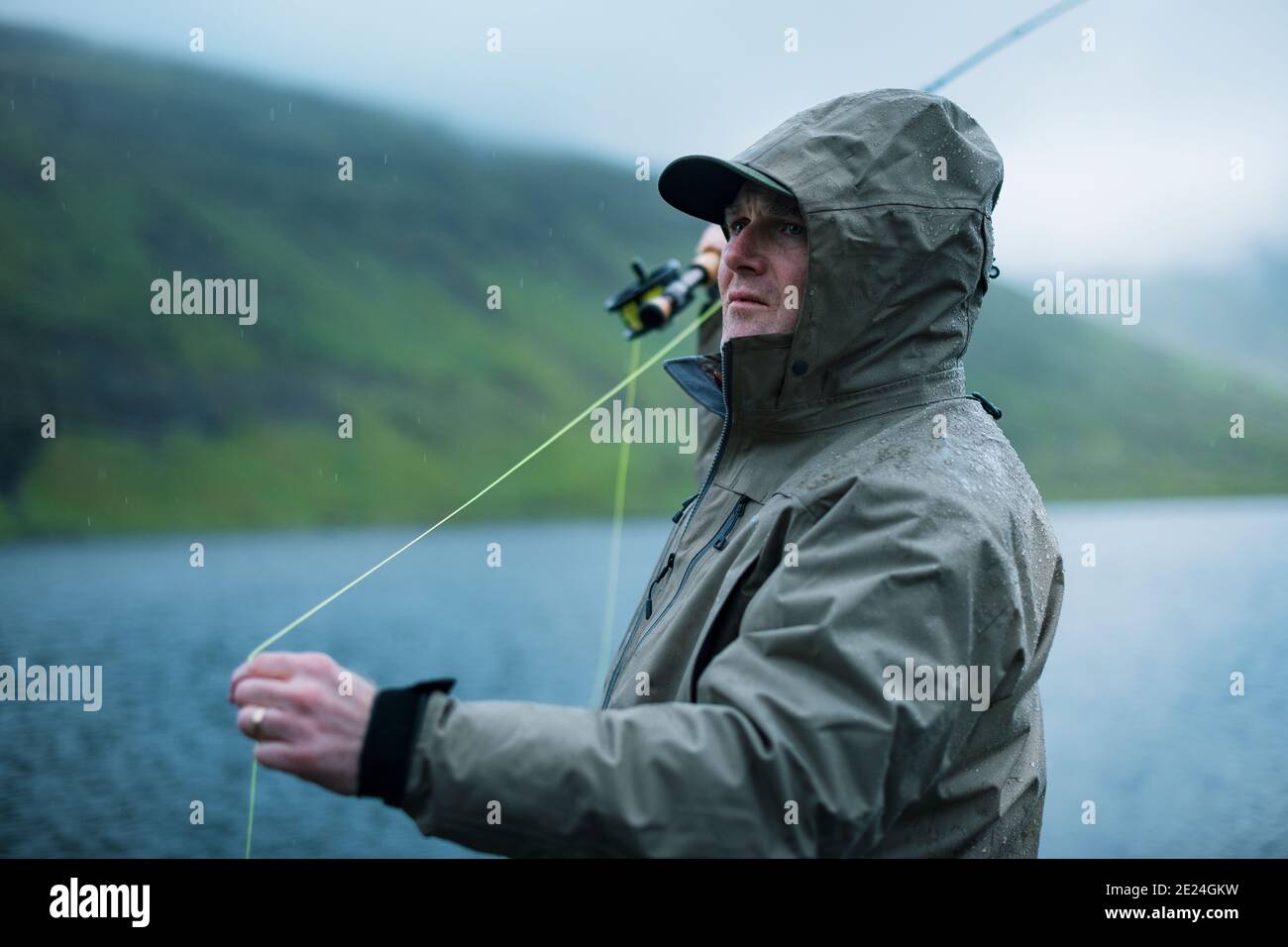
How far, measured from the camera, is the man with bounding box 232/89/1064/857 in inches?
80.1

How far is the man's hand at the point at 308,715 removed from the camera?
2029mm

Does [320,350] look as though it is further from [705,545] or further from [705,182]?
[705,545]

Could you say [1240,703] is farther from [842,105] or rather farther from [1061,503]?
[1061,503]

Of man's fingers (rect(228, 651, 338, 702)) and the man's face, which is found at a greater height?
the man's face

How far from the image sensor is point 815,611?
2.22m

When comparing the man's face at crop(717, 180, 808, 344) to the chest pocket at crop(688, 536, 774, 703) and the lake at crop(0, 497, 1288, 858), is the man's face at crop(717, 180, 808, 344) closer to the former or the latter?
the chest pocket at crop(688, 536, 774, 703)

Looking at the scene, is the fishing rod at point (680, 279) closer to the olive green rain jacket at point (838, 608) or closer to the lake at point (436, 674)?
the olive green rain jacket at point (838, 608)

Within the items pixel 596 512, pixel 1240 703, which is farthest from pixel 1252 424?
pixel 1240 703

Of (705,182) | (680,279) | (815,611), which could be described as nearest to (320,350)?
(680,279)

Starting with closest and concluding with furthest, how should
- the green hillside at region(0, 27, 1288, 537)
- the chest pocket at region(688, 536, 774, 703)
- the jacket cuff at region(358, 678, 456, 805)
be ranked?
the jacket cuff at region(358, 678, 456, 805)
the chest pocket at region(688, 536, 774, 703)
the green hillside at region(0, 27, 1288, 537)

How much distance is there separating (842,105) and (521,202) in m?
171

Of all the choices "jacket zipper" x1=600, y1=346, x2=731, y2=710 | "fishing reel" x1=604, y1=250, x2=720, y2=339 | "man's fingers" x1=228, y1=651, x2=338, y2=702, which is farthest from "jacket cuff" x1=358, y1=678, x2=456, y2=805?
"fishing reel" x1=604, y1=250, x2=720, y2=339

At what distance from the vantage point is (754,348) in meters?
2.96

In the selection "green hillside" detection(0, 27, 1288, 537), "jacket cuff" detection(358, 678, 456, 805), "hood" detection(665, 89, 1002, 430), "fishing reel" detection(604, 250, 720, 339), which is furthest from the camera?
"green hillside" detection(0, 27, 1288, 537)
